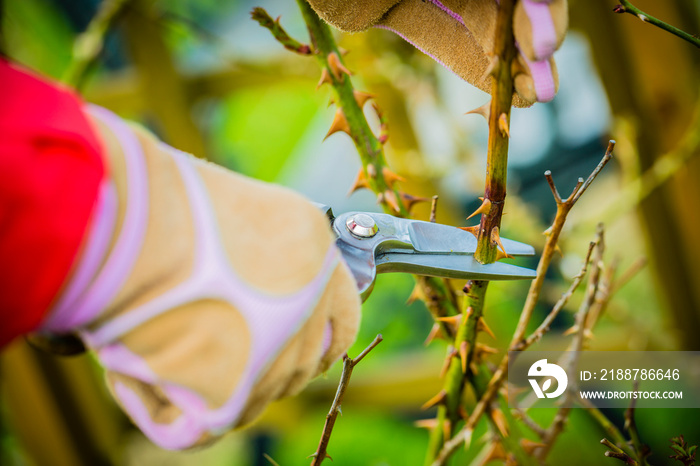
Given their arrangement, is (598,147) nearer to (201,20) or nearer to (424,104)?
(424,104)

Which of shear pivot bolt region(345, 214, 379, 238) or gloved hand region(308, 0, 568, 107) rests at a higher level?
gloved hand region(308, 0, 568, 107)

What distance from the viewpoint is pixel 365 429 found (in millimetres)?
1087

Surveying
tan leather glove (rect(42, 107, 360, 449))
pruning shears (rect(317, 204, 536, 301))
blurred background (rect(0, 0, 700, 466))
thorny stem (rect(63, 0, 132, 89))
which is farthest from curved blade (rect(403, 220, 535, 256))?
thorny stem (rect(63, 0, 132, 89))

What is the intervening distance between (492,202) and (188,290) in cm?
17

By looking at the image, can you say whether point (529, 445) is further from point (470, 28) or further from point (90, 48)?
point (90, 48)

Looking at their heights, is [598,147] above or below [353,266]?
above

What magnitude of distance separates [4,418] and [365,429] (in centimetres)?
99

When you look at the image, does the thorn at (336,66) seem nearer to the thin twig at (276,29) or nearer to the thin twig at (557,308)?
the thin twig at (276,29)

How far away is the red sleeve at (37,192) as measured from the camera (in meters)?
0.17

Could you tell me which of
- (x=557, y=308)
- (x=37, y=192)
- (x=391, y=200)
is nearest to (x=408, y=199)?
(x=391, y=200)

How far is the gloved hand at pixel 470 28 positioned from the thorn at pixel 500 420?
0.75 ft

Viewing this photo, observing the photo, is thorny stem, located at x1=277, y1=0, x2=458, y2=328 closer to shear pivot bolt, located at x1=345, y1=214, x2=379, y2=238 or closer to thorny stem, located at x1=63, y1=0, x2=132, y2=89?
shear pivot bolt, located at x1=345, y1=214, x2=379, y2=238

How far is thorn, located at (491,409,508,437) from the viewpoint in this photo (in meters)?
0.36

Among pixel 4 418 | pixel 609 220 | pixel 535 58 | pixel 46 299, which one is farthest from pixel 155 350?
pixel 4 418
